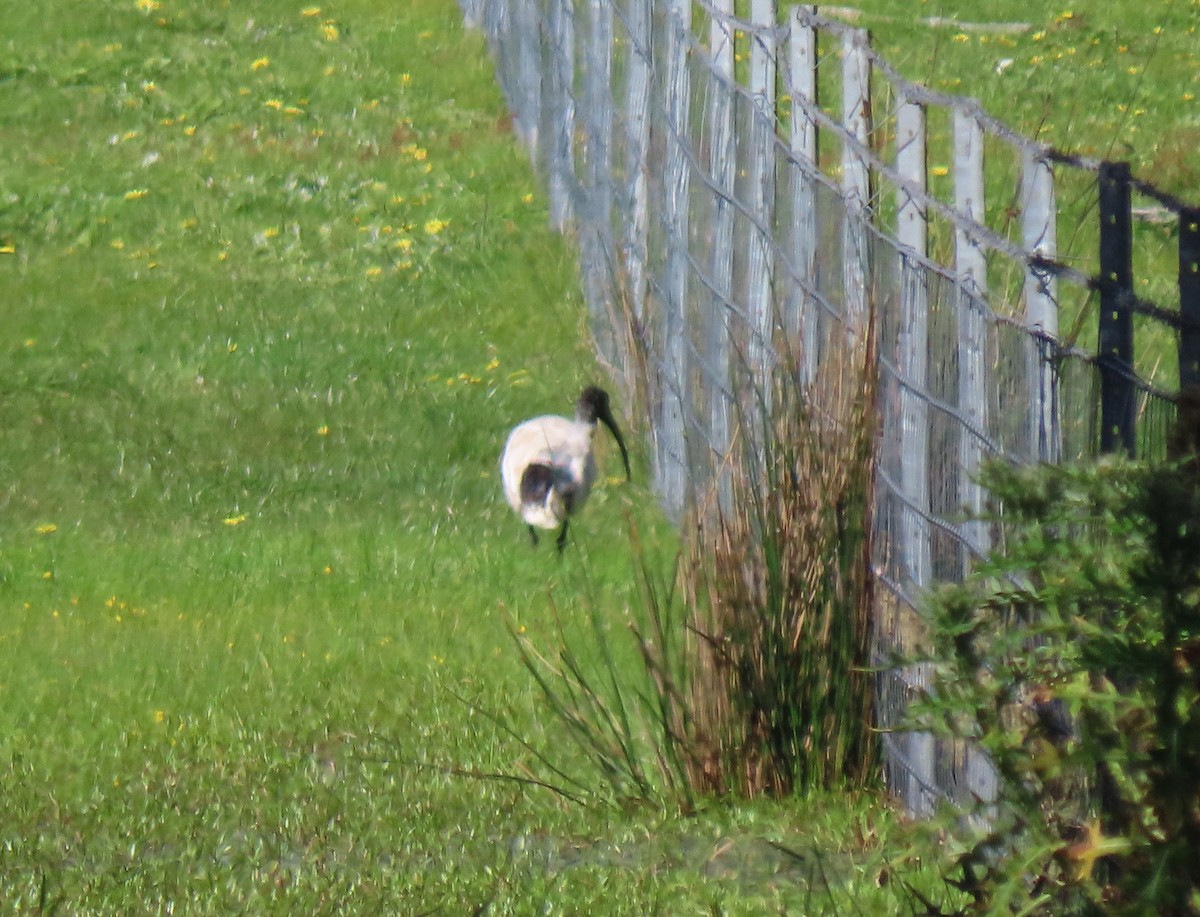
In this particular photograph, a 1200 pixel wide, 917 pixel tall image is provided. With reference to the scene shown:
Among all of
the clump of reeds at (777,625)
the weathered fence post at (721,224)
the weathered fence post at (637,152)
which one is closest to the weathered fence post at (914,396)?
the clump of reeds at (777,625)

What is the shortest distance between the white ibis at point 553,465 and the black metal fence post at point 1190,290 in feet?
17.5

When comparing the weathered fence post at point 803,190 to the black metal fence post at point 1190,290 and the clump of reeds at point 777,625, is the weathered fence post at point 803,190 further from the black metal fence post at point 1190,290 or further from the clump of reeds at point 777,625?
the black metal fence post at point 1190,290

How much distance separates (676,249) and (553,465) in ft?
3.70

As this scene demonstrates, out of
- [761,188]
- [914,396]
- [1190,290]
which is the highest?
[1190,290]

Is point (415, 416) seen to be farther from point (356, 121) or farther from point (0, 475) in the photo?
point (356, 121)

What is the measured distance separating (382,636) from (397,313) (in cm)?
486

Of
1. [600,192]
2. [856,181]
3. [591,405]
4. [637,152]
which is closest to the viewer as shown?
[856,181]

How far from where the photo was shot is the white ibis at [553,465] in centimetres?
911

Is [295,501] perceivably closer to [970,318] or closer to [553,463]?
[553,463]

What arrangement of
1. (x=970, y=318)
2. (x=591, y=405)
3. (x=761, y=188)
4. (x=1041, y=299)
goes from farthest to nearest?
(x=591, y=405)
(x=761, y=188)
(x=970, y=318)
(x=1041, y=299)

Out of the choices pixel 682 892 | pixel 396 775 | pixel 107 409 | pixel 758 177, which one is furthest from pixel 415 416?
pixel 682 892

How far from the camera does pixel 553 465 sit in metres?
9.12

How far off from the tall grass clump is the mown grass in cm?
14

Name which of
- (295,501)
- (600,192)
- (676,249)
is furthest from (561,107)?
(676,249)
